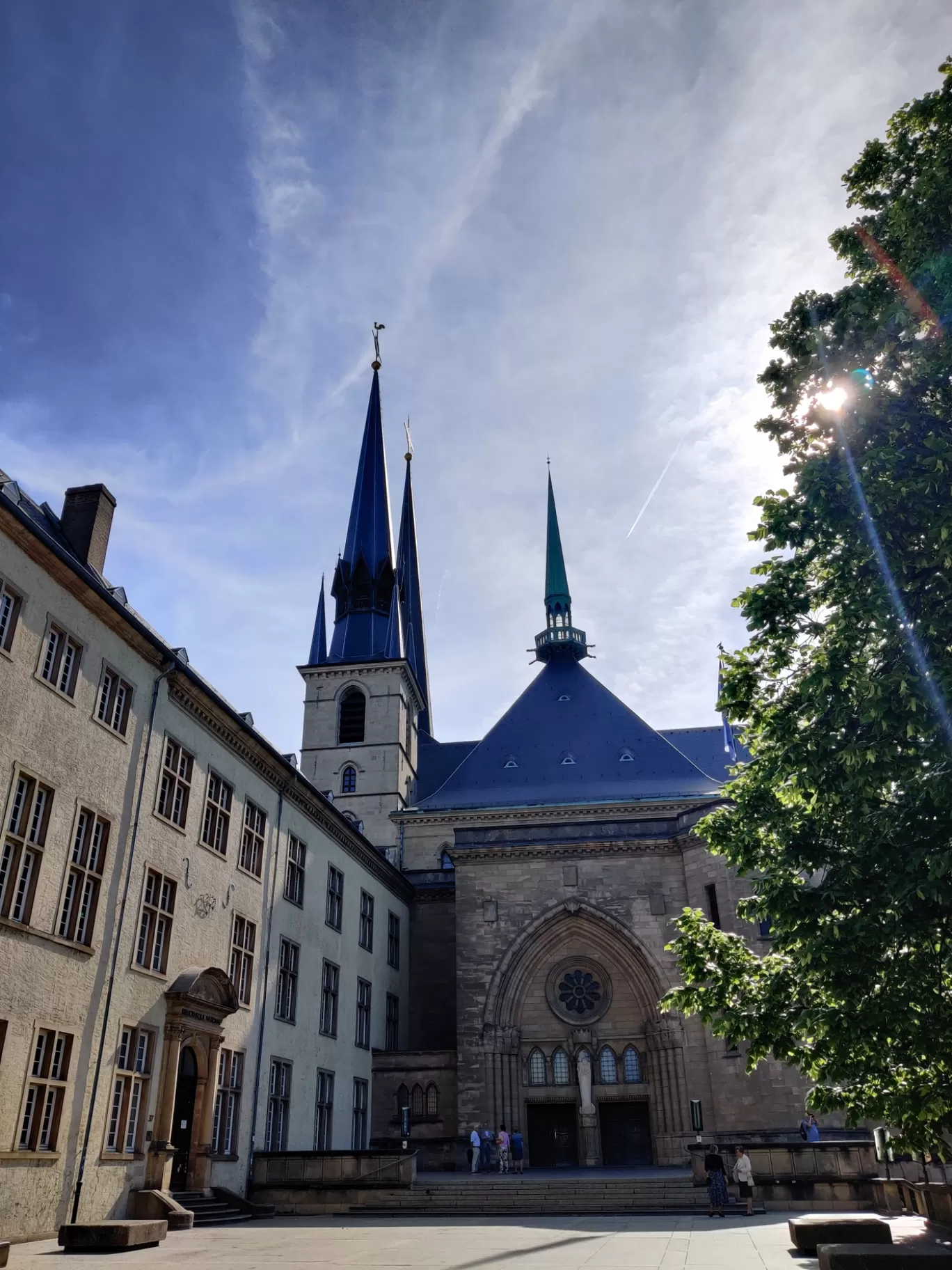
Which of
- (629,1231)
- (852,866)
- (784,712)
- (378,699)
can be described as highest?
(378,699)

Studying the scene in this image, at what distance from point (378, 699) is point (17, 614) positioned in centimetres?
3481

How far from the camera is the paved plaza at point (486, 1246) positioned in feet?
34.9

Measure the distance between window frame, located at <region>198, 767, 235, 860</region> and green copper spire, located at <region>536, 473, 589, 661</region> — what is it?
3044 cm

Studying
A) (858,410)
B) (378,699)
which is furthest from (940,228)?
→ (378,699)

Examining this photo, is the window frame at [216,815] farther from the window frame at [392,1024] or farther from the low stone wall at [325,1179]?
the window frame at [392,1024]

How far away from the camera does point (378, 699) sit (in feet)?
160

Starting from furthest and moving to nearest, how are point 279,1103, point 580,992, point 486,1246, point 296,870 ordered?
point 580,992, point 296,870, point 279,1103, point 486,1246

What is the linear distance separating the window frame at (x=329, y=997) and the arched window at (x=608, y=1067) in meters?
9.38

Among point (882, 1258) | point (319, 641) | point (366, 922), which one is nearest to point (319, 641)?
point (319, 641)

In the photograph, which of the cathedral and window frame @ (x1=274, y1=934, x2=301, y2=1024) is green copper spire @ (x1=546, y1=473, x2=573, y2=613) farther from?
window frame @ (x1=274, y1=934, x2=301, y2=1024)

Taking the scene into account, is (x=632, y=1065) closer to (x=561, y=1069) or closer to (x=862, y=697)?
(x=561, y=1069)

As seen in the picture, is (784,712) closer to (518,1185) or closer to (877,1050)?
(877,1050)

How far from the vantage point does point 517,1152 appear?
26.3 meters

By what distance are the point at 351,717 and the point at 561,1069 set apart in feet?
74.6
